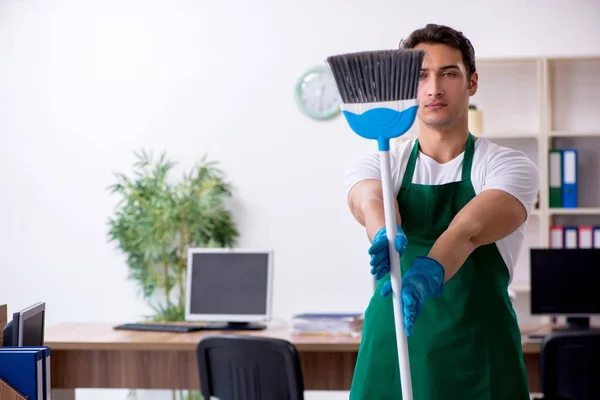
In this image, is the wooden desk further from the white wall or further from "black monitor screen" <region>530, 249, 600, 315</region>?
the white wall

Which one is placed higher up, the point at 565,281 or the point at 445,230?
the point at 445,230

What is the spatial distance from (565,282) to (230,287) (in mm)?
1644

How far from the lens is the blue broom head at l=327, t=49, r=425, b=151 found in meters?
1.08

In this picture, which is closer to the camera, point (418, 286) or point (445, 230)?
point (418, 286)

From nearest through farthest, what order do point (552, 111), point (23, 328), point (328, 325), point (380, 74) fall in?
point (380, 74), point (23, 328), point (328, 325), point (552, 111)

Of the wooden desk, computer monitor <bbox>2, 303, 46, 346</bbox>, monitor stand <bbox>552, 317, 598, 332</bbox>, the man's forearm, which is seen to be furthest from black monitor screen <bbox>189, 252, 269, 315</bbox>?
the man's forearm

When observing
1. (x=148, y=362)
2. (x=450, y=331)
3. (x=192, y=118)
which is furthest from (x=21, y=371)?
(x=192, y=118)

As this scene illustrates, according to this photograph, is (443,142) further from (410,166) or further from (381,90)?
(381,90)

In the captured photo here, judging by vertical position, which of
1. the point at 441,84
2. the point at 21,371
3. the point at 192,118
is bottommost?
the point at 21,371

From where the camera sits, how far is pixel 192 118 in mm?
5211

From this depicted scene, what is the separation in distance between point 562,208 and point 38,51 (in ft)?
11.5

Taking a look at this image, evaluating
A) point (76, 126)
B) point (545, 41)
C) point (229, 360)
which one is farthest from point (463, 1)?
point (229, 360)

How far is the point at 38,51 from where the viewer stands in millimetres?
5348

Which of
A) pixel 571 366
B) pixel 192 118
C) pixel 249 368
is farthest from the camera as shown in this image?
pixel 192 118
